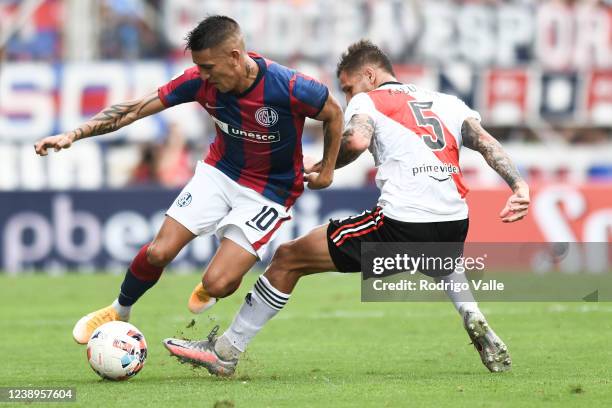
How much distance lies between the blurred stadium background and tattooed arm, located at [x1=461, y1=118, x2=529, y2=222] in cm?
1163

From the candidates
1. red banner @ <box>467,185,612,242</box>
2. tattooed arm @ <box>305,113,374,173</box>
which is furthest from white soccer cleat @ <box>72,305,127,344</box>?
red banner @ <box>467,185,612,242</box>

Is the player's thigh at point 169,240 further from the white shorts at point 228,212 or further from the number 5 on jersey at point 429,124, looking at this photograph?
the number 5 on jersey at point 429,124

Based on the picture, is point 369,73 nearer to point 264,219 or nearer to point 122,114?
point 264,219

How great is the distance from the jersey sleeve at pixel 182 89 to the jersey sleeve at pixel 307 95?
655 millimetres

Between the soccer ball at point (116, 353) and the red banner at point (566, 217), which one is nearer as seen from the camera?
the soccer ball at point (116, 353)

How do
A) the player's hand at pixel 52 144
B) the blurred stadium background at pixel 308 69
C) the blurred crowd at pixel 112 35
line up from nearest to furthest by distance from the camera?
the player's hand at pixel 52 144
the blurred stadium background at pixel 308 69
the blurred crowd at pixel 112 35

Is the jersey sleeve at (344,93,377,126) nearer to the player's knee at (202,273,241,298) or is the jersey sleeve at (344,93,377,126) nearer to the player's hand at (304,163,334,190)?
the player's hand at (304,163,334,190)

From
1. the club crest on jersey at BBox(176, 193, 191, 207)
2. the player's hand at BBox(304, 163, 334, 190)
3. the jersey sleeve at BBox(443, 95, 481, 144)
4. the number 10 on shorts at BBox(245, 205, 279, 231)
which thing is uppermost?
the jersey sleeve at BBox(443, 95, 481, 144)

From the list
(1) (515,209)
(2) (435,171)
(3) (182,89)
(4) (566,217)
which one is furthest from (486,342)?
(4) (566,217)

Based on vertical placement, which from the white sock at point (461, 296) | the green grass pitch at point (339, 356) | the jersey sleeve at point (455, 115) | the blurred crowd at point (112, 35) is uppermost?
the jersey sleeve at point (455, 115)

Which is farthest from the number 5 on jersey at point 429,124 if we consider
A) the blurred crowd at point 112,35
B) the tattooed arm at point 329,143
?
the blurred crowd at point 112,35

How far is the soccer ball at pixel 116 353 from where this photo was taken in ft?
24.0

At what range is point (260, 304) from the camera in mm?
7562

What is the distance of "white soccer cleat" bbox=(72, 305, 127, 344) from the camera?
7805mm
